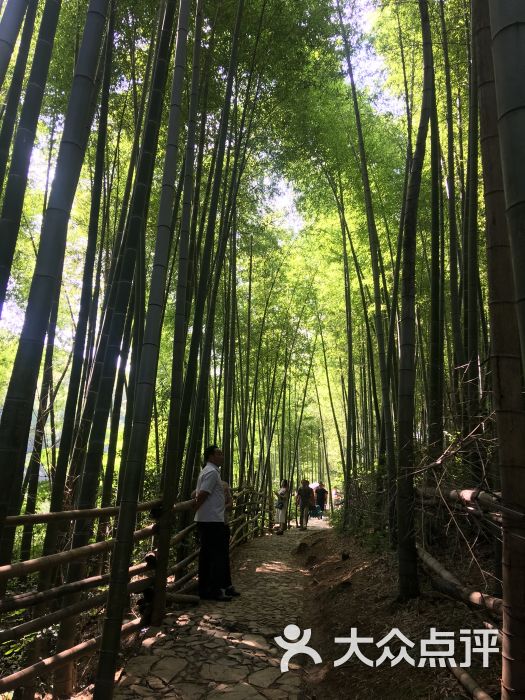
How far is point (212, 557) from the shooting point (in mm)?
3340

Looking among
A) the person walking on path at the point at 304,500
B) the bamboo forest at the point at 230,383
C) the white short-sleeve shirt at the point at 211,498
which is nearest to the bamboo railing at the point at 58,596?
the bamboo forest at the point at 230,383

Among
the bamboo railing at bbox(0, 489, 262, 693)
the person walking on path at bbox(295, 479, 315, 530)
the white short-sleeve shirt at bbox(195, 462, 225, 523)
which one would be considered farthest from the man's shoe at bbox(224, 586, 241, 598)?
the person walking on path at bbox(295, 479, 315, 530)

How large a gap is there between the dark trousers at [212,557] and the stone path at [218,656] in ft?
0.37

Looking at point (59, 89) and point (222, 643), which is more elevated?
point (59, 89)

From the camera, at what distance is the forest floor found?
6.60ft

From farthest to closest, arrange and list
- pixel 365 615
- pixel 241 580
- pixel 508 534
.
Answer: pixel 241 580 → pixel 365 615 → pixel 508 534

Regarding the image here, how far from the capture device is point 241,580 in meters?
4.23

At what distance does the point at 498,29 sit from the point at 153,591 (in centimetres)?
290

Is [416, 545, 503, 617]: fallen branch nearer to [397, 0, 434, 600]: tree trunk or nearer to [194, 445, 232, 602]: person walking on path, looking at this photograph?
[397, 0, 434, 600]: tree trunk

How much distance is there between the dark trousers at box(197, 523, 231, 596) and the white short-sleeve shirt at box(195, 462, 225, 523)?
58 millimetres

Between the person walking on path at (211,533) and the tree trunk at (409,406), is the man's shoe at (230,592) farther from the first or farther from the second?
the tree trunk at (409,406)

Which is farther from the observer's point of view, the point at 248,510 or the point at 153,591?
the point at 248,510

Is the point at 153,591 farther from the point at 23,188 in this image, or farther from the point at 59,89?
the point at 59,89

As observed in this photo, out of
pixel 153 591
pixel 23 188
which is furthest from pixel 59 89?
pixel 153 591
